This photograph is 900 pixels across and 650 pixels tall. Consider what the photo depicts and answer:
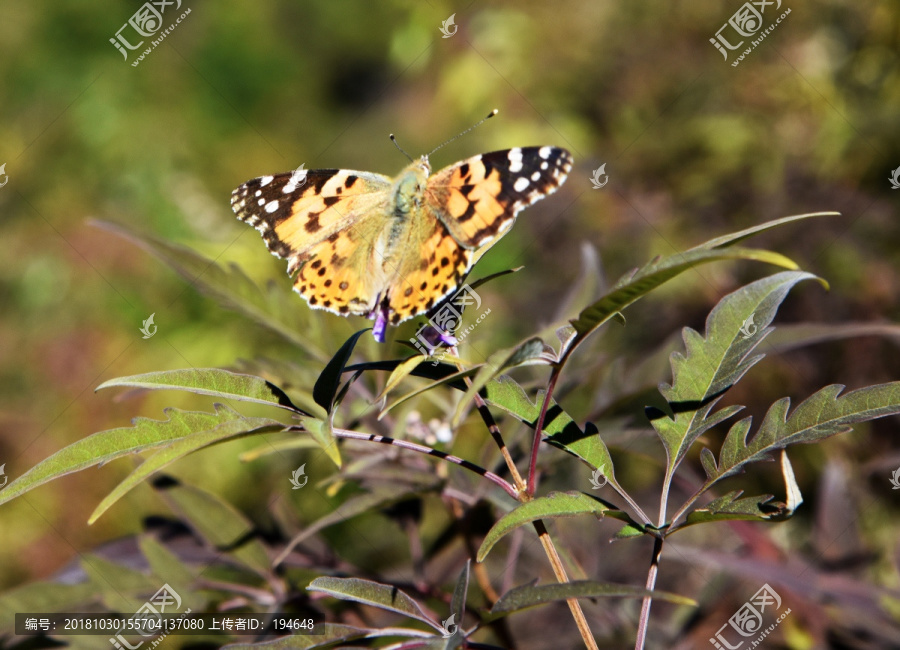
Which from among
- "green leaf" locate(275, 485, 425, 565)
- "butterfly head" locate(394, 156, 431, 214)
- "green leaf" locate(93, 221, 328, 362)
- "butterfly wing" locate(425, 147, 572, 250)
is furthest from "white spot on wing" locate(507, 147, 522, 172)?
"green leaf" locate(275, 485, 425, 565)

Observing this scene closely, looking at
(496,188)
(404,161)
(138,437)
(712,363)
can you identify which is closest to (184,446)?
(138,437)

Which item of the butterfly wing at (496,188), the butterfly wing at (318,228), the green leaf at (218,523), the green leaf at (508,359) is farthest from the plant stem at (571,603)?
the butterfly wing at (318,228)

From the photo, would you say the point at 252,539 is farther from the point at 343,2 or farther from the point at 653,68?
the point at 343,2

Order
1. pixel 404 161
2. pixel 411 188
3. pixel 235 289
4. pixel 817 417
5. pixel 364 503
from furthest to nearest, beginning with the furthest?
pixel 404 161 → pixel 411 188 → pixel 235 289 → pixel 364 503 → pixel 817 417

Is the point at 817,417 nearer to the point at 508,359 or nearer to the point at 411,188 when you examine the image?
the point at 508,359

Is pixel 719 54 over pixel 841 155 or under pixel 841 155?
over

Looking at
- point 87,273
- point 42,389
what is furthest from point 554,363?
point 87,273

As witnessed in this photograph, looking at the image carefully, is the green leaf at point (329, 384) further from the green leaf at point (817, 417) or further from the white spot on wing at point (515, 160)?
the white spot on wing at point (515, 160)
